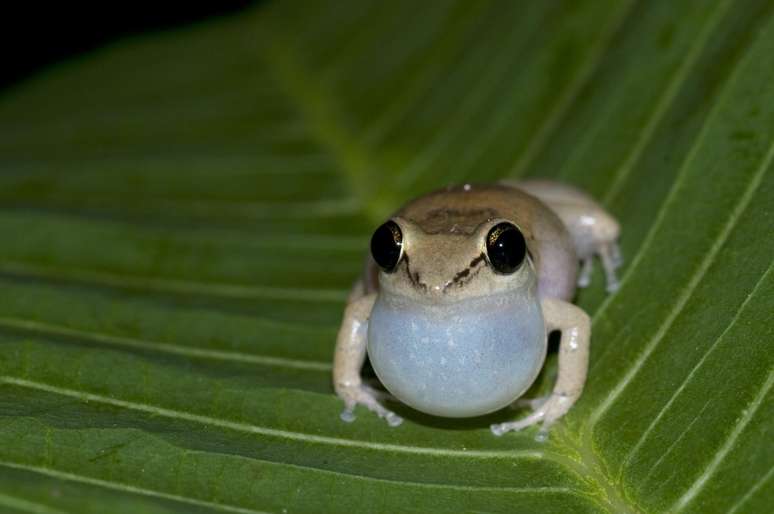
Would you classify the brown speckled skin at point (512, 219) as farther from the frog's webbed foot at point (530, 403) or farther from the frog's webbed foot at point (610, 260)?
the frog's webbed foot at point (530, 403)

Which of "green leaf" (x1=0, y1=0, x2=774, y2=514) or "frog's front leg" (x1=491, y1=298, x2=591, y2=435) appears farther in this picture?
"frog's front leg" (x1=491, y1=298, x2=591, y2=435)

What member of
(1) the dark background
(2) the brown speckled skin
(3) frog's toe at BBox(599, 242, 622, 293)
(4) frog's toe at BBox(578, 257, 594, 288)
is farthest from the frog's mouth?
(1) the dark background

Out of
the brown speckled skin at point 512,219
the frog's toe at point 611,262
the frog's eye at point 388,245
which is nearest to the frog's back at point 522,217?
the brown speckled skin at point 512,219

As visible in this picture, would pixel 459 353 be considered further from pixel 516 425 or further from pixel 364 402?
pixel 364 402

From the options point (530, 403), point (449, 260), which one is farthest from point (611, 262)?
point (449, 260)

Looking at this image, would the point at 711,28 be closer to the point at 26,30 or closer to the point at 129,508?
the point at 129,508

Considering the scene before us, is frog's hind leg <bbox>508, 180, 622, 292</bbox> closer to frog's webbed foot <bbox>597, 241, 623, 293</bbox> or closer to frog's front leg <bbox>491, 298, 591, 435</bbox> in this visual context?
frog's webbed foot <bbox>597, 241, 623, 293</bbox>
